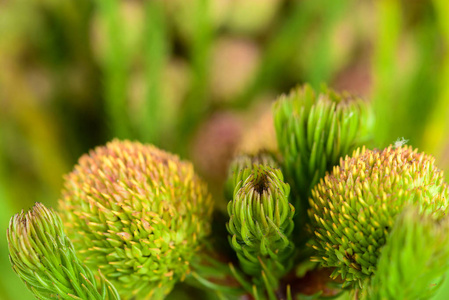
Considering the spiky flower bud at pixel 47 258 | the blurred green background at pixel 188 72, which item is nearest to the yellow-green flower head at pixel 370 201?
the spiky flower bud at pixel 47 258

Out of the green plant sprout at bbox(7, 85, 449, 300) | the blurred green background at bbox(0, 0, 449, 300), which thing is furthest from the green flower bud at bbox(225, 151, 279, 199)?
the blurred green background at bbox(0, 0, 449, 300)

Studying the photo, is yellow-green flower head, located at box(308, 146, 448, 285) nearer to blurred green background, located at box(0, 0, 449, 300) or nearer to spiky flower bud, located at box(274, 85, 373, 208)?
spiky flower bud, located at box(274, 85, 373, 208)

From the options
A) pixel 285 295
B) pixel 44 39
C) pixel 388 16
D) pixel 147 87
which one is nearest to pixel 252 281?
pixel 285 295

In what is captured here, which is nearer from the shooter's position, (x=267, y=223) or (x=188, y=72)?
(x=267, y=223)

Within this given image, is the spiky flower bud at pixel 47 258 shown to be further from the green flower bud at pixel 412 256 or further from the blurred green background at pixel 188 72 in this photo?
the blurred green background at pixel 188 72

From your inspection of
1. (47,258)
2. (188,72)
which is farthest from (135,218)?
(188,72)

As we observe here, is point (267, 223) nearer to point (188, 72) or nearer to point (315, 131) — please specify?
point (315, 131)

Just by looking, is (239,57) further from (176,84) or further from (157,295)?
(157,295)
